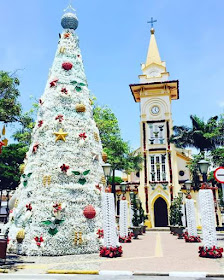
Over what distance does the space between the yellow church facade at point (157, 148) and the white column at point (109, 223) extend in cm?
2002

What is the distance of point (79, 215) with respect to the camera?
10609mm

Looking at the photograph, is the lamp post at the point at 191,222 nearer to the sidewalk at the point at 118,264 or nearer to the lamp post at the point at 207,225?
the lamp post at the point at 207,225

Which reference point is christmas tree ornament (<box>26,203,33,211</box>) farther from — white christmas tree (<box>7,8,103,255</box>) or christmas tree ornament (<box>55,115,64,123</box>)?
christmas tree ornament (<box>55,115,64,123</box>)

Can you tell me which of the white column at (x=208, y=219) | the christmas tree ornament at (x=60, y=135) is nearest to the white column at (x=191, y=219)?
the white column at (x=208, y=219)

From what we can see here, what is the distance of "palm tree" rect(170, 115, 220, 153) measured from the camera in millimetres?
21641

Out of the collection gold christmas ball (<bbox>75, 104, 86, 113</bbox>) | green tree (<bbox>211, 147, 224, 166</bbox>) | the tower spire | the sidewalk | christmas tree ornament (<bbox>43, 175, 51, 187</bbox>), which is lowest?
the sidewalk

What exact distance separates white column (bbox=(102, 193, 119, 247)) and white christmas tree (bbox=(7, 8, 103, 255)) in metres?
1.02

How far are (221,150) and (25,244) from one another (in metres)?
11.6

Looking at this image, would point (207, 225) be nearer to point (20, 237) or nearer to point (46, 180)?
point (46, 180)

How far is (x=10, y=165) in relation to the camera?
26.9 meters

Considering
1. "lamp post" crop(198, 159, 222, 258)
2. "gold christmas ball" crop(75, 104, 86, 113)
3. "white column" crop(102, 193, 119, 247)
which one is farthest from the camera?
"gold christmas ball" crop(75, 104, 86, 113)

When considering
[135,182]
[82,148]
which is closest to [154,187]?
[135,182]

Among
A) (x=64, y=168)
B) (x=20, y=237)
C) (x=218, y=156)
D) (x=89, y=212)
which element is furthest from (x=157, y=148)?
(x=20, y=237)

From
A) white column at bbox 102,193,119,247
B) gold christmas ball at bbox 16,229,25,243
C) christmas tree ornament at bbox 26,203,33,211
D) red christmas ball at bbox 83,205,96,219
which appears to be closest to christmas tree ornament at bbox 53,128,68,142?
christmas tree ornament at bbox 26,203,33,211
